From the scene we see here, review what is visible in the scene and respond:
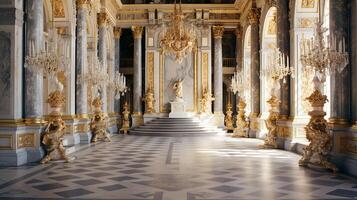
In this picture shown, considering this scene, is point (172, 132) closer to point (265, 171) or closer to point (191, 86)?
point (191, 86)

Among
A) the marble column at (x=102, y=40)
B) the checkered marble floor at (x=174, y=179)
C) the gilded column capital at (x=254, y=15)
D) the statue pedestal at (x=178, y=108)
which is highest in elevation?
the gilded column capital at (x=254, y=15)

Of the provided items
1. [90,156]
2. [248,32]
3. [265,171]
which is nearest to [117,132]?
[248,32]

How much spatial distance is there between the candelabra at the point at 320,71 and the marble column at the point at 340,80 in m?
0.22

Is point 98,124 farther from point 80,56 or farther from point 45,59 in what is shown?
point 45,59

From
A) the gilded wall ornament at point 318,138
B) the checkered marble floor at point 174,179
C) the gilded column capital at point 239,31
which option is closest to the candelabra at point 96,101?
the checkered marble floor at point 174,179

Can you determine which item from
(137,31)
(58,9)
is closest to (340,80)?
(58,9)

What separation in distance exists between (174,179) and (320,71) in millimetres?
4203

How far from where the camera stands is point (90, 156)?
11.6 metres

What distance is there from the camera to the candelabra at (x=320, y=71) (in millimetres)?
8703

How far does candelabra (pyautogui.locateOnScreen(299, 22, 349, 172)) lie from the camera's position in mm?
8703

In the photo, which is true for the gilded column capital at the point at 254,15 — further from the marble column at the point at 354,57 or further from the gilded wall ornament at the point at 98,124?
the marble column at the point at 354,57

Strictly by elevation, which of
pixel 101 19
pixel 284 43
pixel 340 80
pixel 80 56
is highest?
pixel 101 19

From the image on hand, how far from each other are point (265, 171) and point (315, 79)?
2.67 metres

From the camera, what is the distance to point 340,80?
916 cm
